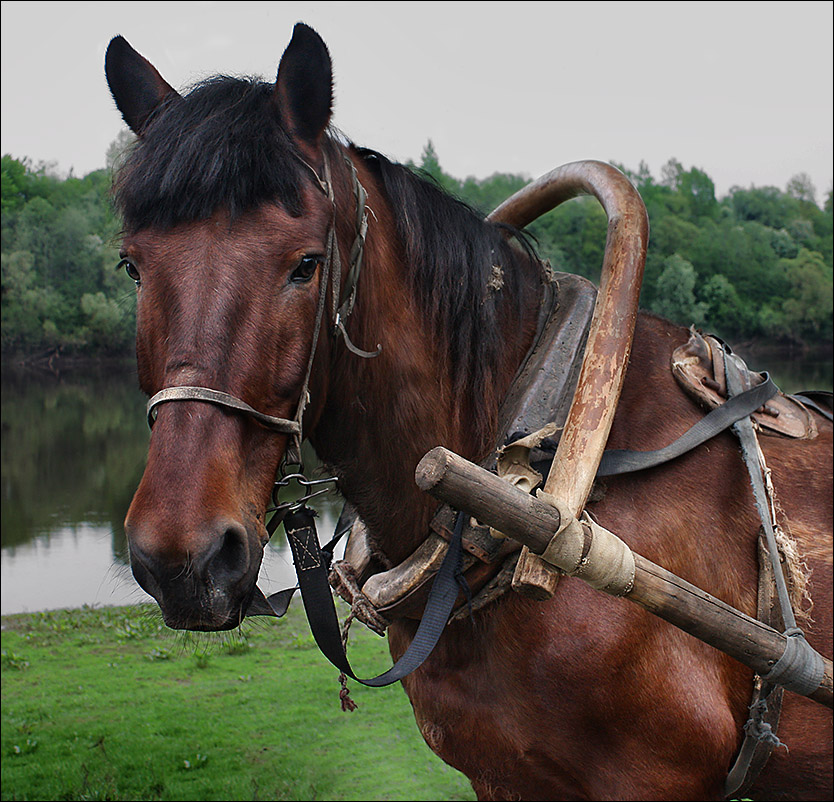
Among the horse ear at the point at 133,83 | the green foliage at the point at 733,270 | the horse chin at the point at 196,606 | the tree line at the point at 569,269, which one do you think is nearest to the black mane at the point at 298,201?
the horse ear at the point at 133,83

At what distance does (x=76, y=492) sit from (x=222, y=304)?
20943 millimetres

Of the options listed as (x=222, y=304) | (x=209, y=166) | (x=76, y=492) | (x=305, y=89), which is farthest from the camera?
(x=76, y=492)

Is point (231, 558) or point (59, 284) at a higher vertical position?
point (231, 558)

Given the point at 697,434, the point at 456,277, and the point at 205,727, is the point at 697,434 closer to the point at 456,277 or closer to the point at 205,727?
the point at 456,277

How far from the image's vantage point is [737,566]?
8.44 feet

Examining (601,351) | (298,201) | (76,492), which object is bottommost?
(76,492)

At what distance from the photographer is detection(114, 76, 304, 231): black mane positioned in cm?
194

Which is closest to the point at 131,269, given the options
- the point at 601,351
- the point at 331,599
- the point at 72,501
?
the point at 331,599

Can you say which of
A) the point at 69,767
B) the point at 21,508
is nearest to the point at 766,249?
the point at 21,508

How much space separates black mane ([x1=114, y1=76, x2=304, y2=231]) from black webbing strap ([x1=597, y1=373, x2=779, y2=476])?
119 centimetres

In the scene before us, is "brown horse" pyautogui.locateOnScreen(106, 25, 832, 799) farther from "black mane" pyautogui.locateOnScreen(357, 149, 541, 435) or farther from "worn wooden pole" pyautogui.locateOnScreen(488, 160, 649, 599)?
"worn wooden pole" pyautogui.locateOnScreen(488, 160, 649, 599)

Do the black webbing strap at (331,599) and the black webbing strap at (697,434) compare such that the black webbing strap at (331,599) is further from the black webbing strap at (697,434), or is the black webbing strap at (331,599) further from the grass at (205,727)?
the grass at (205,727)

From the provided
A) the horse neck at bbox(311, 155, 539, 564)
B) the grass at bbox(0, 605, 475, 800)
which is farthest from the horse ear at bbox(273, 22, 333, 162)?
the grass at bbox(0, 605, 475, 800)

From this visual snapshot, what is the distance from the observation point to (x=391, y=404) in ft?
7.64
